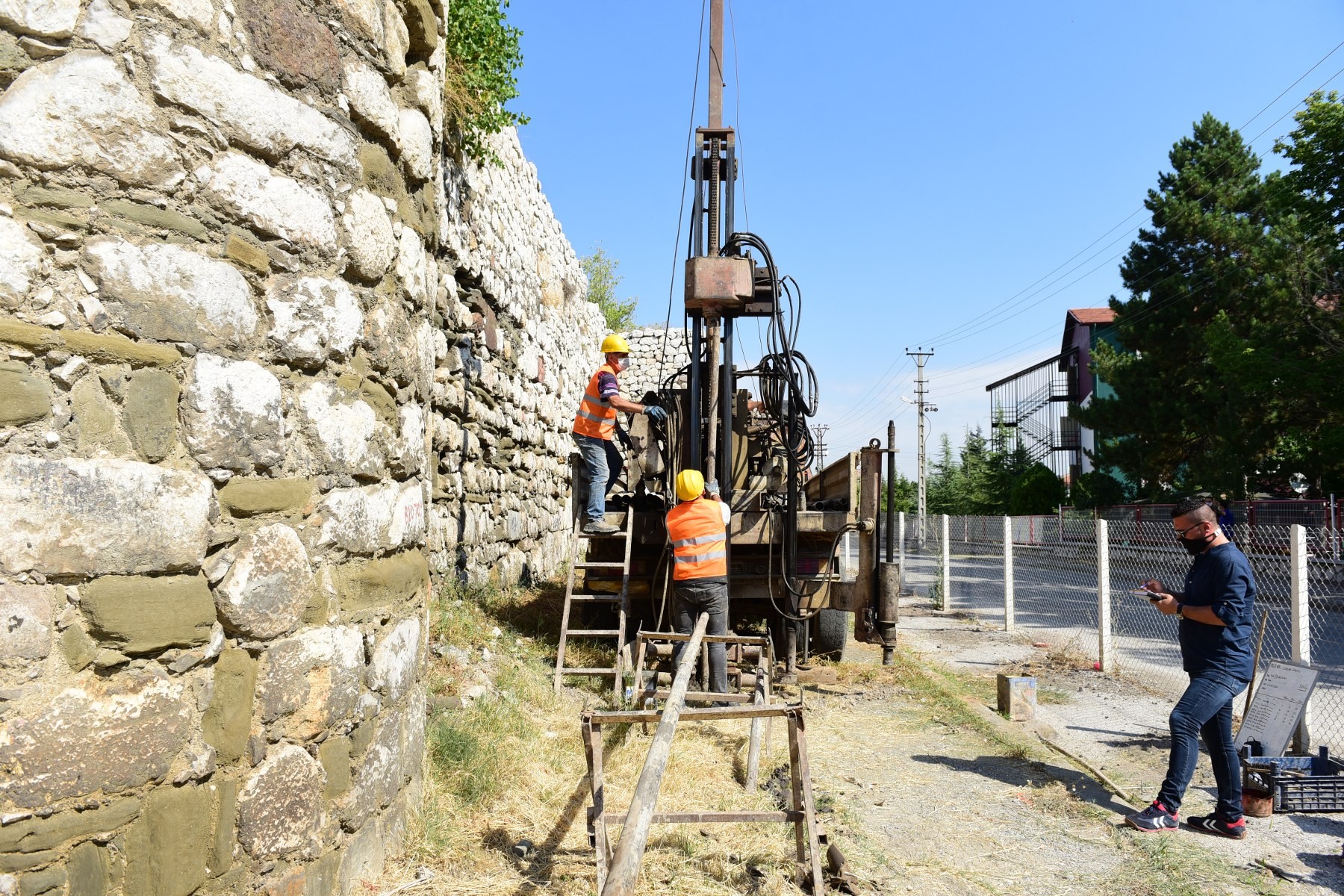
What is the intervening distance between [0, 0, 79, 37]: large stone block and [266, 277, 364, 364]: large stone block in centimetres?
80

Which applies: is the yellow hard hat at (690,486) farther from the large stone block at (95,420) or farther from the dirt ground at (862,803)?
the large stone block at (95,420)

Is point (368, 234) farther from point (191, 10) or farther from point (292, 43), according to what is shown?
point (191, 10)

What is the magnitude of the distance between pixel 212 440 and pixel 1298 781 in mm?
5232

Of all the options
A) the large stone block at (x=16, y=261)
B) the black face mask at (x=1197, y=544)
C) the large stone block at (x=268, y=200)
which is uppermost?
the large stone block at (x=268, y=200)

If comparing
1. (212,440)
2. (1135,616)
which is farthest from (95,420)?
(1135,616)

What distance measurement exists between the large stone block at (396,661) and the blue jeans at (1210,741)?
375 centimetres

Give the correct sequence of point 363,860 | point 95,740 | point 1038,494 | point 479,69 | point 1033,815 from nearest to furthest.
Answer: point 95,740
point 363,860
point 1033,815
point 479,69
point 1038,494

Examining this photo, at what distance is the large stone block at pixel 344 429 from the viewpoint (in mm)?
2998

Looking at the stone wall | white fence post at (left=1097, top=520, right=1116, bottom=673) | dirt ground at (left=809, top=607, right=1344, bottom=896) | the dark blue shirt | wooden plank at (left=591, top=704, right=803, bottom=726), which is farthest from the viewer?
the stone wall

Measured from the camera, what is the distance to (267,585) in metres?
2.77

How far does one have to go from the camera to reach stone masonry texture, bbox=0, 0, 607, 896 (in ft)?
7.46

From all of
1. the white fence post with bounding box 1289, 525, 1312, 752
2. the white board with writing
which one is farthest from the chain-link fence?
the white board with writing

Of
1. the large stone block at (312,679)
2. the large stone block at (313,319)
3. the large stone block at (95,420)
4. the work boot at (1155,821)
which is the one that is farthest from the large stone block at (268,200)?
the work boot at (1155,821)

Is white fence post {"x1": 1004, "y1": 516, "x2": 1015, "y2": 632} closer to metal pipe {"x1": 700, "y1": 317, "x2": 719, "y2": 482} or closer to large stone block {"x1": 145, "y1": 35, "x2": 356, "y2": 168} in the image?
metal pipe {"x1": 700, "y1": 317, "x2": 719, "y2": 482}
